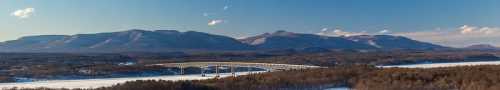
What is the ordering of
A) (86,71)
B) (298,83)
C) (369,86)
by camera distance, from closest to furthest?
(369,86) → (298,83) → (86,71)

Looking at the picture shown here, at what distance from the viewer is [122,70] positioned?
93.7 metres

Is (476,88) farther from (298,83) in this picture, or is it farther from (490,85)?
(298,83)

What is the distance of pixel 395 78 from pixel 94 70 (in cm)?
5332

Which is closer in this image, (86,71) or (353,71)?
(353,71)

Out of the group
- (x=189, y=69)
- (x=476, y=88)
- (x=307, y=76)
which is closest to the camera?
(x=476, y=88)

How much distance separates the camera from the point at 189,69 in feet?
333

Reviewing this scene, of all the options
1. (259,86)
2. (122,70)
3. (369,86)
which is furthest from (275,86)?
(122,70)

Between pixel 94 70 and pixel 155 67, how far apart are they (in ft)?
27.0

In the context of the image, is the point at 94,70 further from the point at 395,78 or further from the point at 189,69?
the point at 395,78

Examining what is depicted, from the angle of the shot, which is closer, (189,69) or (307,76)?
(307,76)

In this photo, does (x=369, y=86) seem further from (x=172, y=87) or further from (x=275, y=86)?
(x=172, y=87)

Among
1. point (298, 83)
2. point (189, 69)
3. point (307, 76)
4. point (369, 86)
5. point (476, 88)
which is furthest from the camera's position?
point (189, 69)

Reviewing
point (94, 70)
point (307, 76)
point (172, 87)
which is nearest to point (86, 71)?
point (94, 70)

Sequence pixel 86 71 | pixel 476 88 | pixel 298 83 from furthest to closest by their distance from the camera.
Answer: pixel 86 71
pixel 298 83
pixel 476 88
